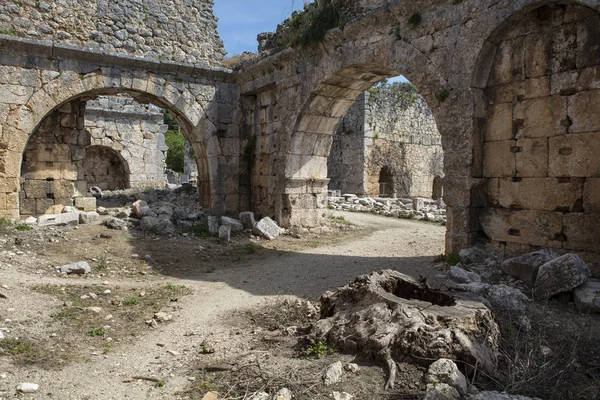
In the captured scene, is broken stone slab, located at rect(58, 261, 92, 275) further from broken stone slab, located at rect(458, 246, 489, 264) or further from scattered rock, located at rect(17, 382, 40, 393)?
broken stone slab, located at rect(458, 246, 489, 264)

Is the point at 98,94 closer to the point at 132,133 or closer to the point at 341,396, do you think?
the point at 132,133

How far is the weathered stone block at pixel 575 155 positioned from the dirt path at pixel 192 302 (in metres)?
2.02

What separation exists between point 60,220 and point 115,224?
37.3 inches

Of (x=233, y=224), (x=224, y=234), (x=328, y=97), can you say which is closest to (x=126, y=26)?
(x=328, y=97)

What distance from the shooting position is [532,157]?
5.54m

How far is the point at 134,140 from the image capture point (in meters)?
16.9

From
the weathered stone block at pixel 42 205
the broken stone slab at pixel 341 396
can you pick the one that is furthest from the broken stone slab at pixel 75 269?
the weathered stone block at pixel 42 205

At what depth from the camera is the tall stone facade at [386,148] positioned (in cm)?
1752

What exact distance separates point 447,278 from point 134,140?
14.2 m

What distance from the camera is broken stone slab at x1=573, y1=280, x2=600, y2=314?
418 centimetres

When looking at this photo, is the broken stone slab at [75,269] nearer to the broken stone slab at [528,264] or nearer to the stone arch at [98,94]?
the stone arch at [98,94]

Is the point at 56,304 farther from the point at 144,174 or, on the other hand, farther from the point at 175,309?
the point at 144,174

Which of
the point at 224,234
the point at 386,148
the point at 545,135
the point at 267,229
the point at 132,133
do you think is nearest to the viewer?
the point at 545,135

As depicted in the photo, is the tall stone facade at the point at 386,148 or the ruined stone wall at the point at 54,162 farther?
the tall stone facade at the point at 386,148
